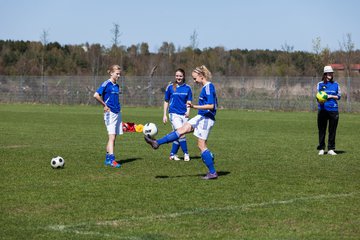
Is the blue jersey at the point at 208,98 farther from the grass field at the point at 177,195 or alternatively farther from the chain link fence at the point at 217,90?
the chain link fence at the point at 217,90

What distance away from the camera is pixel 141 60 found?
318ft

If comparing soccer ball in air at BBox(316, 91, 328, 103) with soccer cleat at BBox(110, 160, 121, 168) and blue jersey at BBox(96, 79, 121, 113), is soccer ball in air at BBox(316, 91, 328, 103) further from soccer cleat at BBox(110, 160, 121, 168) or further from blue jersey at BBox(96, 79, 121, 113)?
soccer cleat at BBox(110, 160, 121, 168)

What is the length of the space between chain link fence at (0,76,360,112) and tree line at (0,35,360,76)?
57.1ft

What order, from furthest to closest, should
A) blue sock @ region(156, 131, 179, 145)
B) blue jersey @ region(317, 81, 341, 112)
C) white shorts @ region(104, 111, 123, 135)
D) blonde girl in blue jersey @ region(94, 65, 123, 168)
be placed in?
blue jersey @ region(317, 81, 341, 112) → white shorts @ region(104, 111, 123, 135) → blonde girl in blue jersey @ region(94, 65, 123, 168) → blue sock @ region(156, 131, 179, 145)

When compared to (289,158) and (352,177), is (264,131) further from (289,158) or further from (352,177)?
(352,177)

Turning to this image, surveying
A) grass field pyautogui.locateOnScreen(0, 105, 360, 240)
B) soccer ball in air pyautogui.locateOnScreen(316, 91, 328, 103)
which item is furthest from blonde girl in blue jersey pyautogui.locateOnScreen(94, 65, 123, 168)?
soccer ball in air pyautogui.locateOnScreen(316, 91, 328, 103)

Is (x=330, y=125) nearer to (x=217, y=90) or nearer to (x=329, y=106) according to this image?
(x=329, y=106)

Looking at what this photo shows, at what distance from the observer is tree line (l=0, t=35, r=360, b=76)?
84312 mm

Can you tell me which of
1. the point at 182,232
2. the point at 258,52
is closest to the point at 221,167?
the point at 182,232

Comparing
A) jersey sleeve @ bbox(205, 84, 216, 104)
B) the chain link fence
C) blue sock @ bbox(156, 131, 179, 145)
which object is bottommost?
the chain link fence

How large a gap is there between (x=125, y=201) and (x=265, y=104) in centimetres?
4084

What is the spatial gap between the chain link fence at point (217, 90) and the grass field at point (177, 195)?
29.9 metres

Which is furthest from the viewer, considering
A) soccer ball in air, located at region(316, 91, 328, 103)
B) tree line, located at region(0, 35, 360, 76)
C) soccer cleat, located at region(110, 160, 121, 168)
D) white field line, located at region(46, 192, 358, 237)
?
tree line, located at region(0, 35, 360, 76)

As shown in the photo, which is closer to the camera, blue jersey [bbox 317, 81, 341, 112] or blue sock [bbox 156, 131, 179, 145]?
blue sock [bbox 156, 131, 179, 145]
